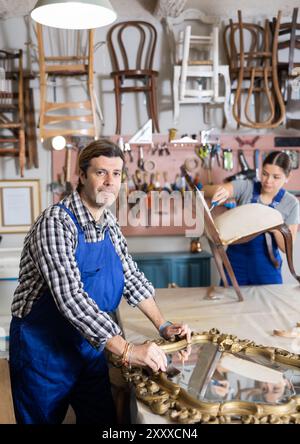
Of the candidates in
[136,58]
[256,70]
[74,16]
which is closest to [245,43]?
[256,70]

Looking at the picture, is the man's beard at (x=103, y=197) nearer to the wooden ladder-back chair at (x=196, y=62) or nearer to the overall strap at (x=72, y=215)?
the overall strap at (x=72, y=215)

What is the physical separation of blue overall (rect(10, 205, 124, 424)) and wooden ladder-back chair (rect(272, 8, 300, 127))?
3671 millimetres

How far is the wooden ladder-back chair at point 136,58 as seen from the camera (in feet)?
16.8

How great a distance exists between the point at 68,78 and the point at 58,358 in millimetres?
3749

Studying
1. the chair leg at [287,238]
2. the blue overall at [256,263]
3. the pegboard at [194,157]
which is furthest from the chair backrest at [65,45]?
the chair leg at [287,238]

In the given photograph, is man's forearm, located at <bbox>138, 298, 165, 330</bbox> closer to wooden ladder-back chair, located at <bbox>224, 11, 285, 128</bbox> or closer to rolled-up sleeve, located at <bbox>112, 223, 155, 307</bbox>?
rolled-up sleeve, located at <bbox>112, 223, 155, 307</bbox>

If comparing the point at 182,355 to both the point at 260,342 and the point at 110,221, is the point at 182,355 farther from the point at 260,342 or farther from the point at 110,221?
the point at 110,221

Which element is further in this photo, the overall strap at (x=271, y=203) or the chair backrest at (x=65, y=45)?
the chair backrest at (x=65, y=45)

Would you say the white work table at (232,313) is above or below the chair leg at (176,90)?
below

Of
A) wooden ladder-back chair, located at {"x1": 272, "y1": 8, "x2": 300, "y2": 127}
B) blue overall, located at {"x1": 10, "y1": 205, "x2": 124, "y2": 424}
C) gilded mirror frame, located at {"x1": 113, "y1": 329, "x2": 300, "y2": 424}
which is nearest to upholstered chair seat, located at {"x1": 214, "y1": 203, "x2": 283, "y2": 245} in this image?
blue overall, located at {"x1": 10, "y1": 205, "x2": 124, "y2": 424}

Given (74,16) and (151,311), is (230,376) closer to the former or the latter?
(151,311)

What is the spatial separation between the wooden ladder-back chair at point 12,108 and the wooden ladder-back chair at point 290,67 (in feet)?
8.26

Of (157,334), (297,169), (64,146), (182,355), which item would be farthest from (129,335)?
(297,169)

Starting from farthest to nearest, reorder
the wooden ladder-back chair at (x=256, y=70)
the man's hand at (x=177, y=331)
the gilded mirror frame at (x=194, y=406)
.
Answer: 1. the wooden ladder-back chair at (x=256, y=70)
2. the man's hand at (x=177, y=331)
3. the gilded mirror frame at (x=194, y=406)
